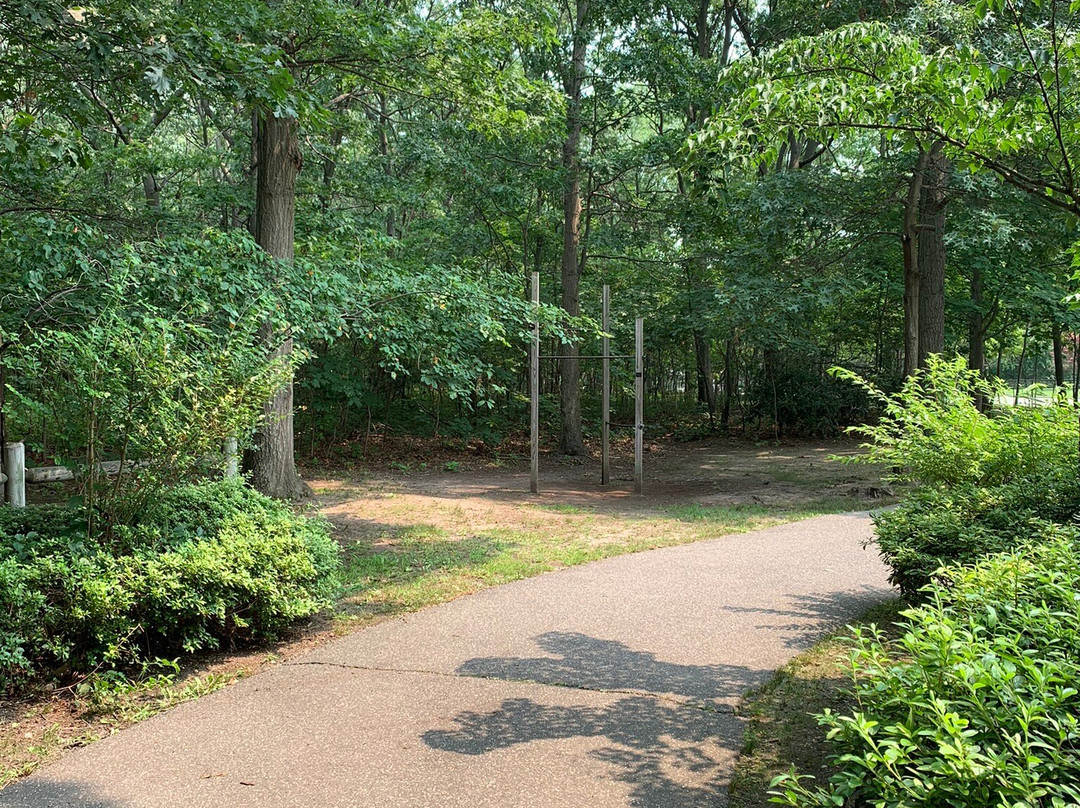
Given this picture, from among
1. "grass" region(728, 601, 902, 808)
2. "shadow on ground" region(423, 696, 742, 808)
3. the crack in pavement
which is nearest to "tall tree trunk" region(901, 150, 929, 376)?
"grass" region(728, 601, 902, 808)

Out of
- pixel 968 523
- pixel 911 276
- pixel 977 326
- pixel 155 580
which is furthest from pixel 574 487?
pixel 977 326

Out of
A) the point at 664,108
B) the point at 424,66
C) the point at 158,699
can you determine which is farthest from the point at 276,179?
the point at 664,108

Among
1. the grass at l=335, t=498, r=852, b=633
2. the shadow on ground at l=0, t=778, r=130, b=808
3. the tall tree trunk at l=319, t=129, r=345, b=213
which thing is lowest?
the shadow on ground at l=0, t=778, r=130, b=808

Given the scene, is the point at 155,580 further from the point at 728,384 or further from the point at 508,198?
the point at 728,384

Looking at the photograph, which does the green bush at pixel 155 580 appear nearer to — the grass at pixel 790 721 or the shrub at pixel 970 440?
the grass at pixel 790 721

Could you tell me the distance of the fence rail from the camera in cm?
546

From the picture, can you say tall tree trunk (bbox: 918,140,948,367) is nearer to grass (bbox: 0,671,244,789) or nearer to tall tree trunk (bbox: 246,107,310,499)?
tall tree trunk (bbox: 246,107,310,499)

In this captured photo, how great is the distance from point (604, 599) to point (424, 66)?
6510 millimetres

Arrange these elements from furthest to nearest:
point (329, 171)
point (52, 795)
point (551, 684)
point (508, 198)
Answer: point (329, 171) < point (508, 198) < point (551, 684) < point (52, 795)

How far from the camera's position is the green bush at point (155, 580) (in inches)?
171

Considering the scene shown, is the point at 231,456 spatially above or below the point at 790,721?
above

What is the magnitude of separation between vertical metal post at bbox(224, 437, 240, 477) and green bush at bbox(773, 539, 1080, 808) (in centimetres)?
412

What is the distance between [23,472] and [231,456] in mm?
2489

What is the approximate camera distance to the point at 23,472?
673cm
